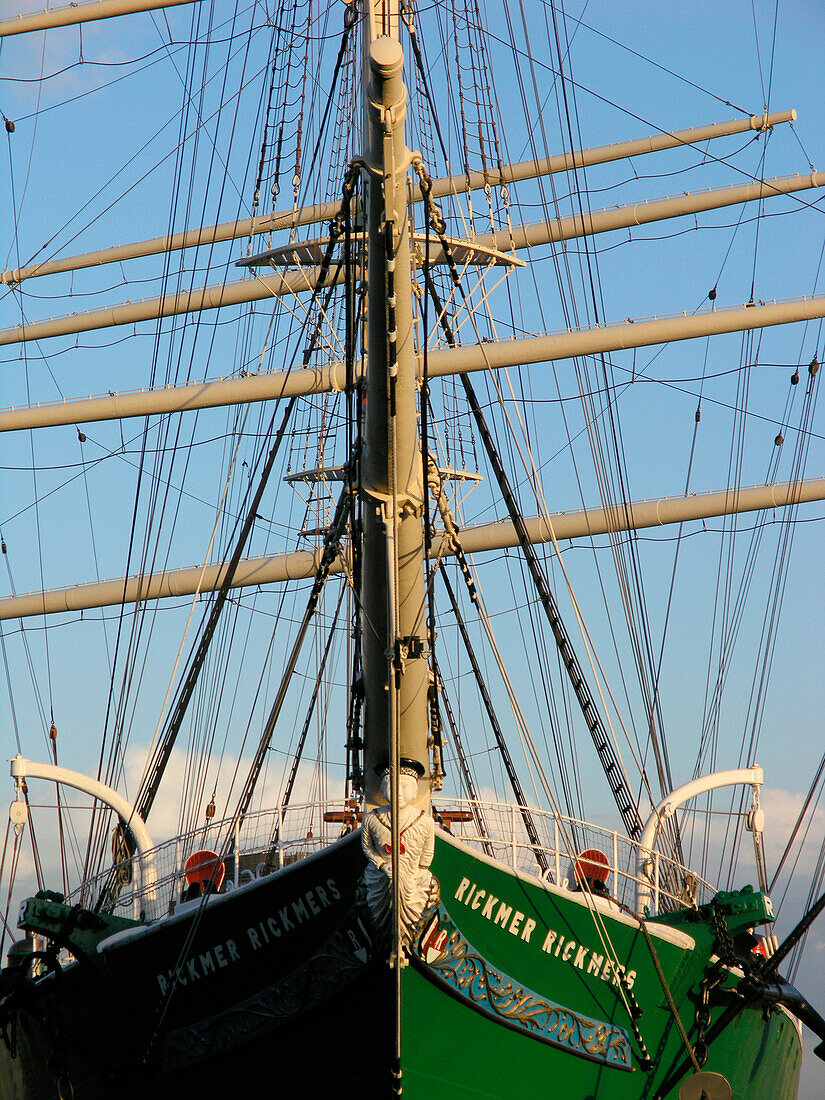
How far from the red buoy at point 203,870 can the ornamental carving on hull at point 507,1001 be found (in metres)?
2.28

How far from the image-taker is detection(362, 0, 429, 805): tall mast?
13070 millimetres

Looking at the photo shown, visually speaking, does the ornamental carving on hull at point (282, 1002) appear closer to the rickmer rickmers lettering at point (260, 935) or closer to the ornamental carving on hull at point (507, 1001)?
the rickmer rickmers lettering at point (260, 935)

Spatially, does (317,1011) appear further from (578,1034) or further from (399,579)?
(399,579)

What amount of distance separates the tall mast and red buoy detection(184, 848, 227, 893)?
7.35 feet

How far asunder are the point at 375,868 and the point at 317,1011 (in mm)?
1900

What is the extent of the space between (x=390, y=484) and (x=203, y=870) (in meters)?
4.94

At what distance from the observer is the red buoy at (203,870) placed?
48.4ft

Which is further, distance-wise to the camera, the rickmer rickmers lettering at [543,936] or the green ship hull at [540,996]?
the rickmer rickmers lettering at [543,936]

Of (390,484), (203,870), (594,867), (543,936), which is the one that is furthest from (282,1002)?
(390,484)

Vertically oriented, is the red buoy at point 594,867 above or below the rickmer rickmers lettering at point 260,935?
above

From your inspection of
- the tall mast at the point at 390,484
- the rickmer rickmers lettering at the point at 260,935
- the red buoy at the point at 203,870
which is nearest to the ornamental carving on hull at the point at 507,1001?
the rickmer rickmers lettering at the point at 260,935

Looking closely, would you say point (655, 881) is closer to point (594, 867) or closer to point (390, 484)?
point (594, 867)

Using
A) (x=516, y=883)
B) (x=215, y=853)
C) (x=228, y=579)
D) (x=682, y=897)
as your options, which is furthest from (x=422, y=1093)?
(x=228, y=579)

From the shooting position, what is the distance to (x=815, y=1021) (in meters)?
15.6
